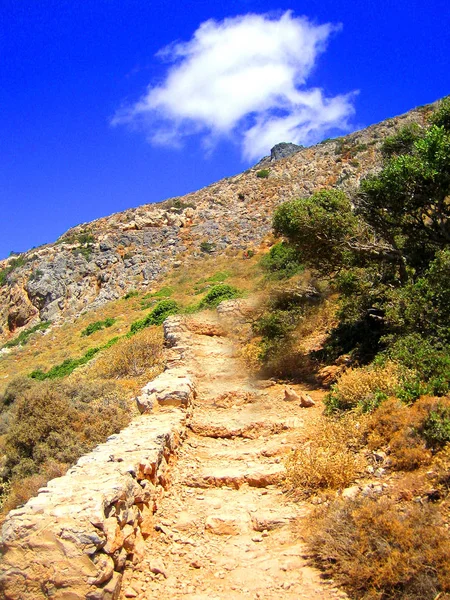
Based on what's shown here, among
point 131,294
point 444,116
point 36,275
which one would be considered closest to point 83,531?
point 444,116

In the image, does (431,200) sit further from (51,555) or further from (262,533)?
(51,555)

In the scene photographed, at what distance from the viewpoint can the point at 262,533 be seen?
5113mm

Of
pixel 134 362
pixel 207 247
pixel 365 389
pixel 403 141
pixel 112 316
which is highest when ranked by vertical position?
pixel 207 247

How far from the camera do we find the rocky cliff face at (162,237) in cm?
3278

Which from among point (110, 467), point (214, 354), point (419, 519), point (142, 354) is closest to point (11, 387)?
point (142, 354)

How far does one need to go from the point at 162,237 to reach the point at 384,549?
33.3 meters

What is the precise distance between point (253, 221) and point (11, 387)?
75.5 ft

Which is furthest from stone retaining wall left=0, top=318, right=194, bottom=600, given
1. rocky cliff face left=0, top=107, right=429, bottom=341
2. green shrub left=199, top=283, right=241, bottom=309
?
rocky cliff face left=0, top=107, right=429, bottom=341

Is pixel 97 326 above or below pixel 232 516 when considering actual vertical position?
above

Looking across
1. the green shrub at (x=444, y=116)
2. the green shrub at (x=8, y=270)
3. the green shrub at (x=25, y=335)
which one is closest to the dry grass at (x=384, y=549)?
the green shrub at (x=444, y=116)

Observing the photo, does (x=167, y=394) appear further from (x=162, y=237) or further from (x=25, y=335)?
(x=162, y=237)

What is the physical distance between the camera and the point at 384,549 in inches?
152

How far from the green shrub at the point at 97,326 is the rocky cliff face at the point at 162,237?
4.93 m

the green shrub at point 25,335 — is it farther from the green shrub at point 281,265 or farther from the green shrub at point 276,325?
the green shrub at point 276,325
